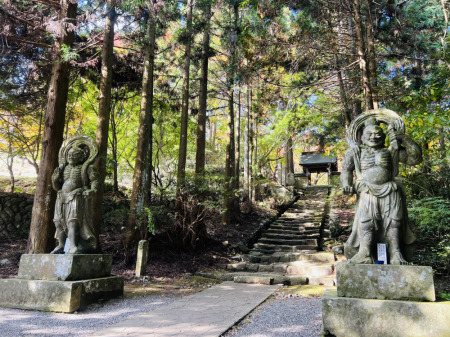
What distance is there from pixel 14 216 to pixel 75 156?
21.4 ft

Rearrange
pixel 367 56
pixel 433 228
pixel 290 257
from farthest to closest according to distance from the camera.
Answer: pixel 290 257 → pixel 367 56 → pixel 433 228

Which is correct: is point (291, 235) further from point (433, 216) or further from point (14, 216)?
point (14, 216)

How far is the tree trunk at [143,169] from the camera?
7547 millimetres

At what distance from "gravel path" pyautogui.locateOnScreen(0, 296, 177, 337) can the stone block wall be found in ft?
20.0

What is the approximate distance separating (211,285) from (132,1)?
6.41m

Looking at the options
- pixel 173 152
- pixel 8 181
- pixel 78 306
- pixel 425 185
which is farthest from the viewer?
pixel 8 181

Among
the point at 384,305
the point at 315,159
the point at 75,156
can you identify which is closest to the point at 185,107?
the point at 75,156

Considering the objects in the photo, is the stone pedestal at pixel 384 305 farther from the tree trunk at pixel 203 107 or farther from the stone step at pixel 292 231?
the stone step at pixel 292 231

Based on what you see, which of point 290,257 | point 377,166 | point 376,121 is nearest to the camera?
point 377,166

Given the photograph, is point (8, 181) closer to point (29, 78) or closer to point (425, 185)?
point (29, 78)

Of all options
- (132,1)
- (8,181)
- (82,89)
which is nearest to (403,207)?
(132,1)

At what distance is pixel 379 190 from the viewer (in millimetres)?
3480

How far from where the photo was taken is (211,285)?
656 cm

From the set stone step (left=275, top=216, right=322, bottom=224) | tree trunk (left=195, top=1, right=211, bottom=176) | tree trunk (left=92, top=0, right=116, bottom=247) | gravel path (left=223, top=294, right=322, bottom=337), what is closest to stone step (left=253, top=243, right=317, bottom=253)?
stone step (left=275, top=216, right=322, bottom=224)
